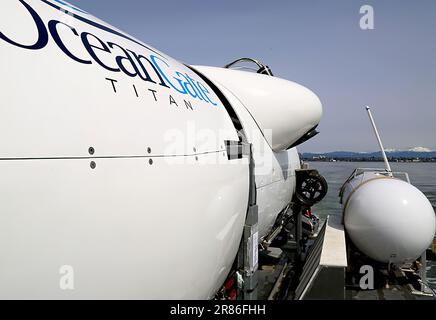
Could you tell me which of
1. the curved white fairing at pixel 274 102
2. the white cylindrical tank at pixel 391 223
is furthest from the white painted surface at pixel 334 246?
the curved white fairing at pixel 274 102

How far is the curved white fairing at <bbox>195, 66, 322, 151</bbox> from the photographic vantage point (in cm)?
496

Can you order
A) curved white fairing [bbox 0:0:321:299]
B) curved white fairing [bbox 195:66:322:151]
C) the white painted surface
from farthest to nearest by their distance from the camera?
1. the white painted surface
2. curved white fairing [bbox 195:66:322:151]
3. curved white fairing [bbox 0:0:321:299]

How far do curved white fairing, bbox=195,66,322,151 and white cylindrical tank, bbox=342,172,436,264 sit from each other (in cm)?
247

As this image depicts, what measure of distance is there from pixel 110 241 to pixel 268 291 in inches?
226

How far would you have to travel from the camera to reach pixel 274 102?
5250mm

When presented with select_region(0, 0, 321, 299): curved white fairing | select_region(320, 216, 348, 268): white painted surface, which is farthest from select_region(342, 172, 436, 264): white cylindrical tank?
select_region(0, 0, 321, 299): curved white fairing

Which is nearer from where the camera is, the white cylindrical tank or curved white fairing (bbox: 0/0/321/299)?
curved white fairing (bbox: 0/0/321/299)

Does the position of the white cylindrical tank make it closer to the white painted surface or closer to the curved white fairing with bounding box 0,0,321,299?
the white painted surface

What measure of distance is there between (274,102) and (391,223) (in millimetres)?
3838

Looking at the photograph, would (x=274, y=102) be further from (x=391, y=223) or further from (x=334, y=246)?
(x=391, y=223)

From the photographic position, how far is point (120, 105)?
1.95 metres

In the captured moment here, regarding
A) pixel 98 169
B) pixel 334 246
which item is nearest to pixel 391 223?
pixel 334 246

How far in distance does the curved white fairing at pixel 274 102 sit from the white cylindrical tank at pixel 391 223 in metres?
2.47
